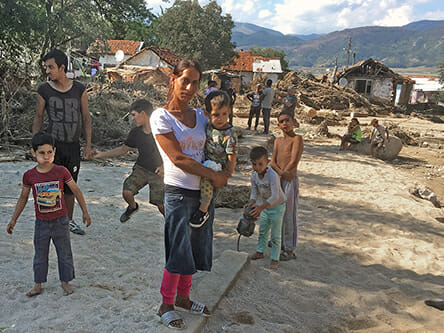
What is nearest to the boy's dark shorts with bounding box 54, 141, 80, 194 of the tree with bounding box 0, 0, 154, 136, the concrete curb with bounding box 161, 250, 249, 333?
the concrete curb with bounding box 161, 250, 249, 333

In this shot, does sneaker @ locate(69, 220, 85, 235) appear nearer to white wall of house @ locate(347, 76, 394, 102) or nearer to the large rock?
the large rock

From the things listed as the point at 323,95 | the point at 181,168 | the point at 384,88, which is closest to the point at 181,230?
the point at 181,168

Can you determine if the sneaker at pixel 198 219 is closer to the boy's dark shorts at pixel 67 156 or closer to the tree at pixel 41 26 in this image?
the boy's dark shorts at pixel 67 156

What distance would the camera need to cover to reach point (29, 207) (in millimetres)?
4754

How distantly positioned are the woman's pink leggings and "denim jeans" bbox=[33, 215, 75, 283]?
32.9 inches

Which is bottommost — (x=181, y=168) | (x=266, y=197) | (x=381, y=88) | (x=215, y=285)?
(x=215, y=285)

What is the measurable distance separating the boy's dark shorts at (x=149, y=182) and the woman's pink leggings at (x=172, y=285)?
4.84ft

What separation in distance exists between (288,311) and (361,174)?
23.3 ft

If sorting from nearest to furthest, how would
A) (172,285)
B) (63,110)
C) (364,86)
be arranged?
1. (172,285)
2. (63,110)
3. (364,86)

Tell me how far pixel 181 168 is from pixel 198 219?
364 mm

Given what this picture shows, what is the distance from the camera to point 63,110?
3566 mm

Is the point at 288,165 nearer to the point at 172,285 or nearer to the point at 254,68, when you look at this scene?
the point at 172,285

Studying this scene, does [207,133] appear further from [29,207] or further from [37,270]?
[29,207]

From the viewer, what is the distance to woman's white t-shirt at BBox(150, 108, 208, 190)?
7.39 feet
